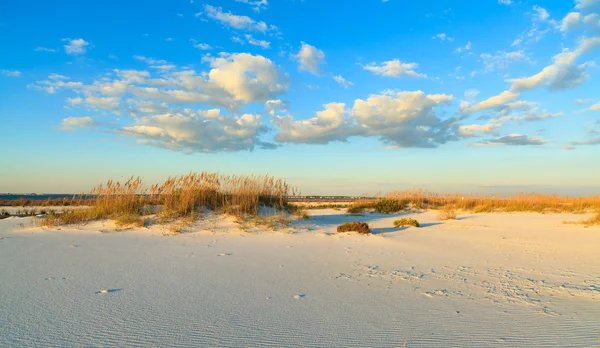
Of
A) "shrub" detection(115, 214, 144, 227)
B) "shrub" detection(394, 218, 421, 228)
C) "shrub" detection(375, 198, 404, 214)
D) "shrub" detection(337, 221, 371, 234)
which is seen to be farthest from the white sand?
"shrub" detection(375, 198, 404, 214)

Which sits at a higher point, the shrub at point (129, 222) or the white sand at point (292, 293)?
the shrub at point (129, 222)

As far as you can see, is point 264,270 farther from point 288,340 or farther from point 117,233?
point 117,233

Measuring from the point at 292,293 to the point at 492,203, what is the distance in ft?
65.3

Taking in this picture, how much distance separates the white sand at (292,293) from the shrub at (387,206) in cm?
1067

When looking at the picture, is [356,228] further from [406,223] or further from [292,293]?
[292,293]

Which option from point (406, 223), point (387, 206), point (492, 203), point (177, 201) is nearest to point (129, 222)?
point (177, 201)

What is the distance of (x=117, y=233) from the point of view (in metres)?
8.70

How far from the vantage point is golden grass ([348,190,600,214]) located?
18.8 meters

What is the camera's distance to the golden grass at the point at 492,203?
1882 cm

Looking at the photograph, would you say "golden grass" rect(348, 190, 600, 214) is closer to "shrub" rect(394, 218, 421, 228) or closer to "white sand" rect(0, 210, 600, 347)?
"shrub" rect(394, 218, 421, 228)

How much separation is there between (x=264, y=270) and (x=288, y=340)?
8.53 feet

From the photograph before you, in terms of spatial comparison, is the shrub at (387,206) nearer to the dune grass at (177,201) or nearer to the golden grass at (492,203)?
the golden grass at (492,203)

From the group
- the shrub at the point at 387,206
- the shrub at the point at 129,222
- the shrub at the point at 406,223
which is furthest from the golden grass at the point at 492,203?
the shrub at the point at 129,222

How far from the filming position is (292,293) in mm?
4074
